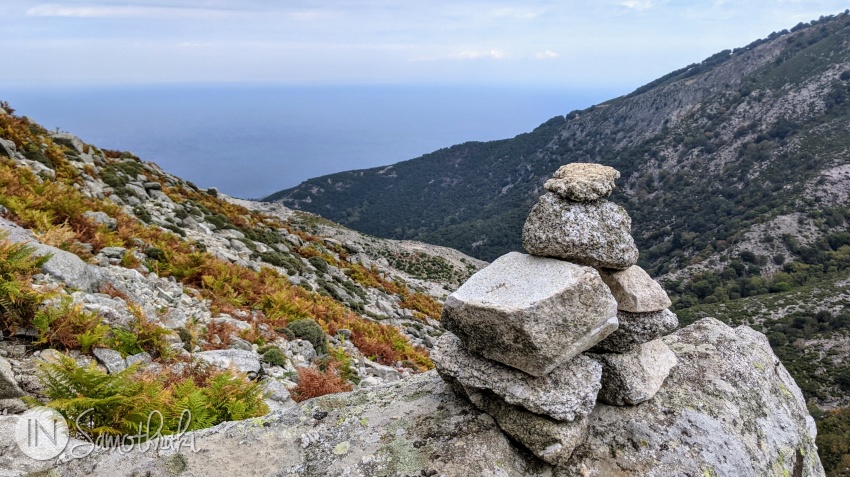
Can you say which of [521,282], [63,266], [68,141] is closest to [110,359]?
[63,266]

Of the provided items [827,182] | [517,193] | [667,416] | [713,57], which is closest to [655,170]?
[827,182]

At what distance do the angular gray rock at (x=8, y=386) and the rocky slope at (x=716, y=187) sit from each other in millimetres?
46632

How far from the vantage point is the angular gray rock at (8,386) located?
5359 mm

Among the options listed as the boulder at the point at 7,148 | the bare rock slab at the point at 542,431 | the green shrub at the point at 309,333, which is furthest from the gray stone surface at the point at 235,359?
the boulder at the point at 7,148

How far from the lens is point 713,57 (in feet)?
598

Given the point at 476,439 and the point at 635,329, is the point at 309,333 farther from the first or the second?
the point at 635,329

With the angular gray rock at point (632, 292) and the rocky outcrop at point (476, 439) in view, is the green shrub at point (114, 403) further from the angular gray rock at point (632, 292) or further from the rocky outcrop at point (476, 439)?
the angular gray rock at point (632, 292)

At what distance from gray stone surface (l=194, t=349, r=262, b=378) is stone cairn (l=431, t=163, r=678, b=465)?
5331 mm

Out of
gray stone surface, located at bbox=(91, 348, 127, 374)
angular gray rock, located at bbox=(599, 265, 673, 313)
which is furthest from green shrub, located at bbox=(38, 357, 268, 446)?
angular gray rock, located at bbox=(599, 265, 673, 313)

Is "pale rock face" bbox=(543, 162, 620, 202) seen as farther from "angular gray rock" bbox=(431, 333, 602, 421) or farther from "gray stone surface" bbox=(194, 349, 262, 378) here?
"gray stone surface" bbox=(194, 349, 262, 378)

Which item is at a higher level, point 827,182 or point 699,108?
point 699,108

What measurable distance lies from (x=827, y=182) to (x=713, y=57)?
143 metres

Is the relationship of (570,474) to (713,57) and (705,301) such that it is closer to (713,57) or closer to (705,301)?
(705,301)

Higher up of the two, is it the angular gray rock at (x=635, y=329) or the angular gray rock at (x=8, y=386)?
the angular gray rock at (x=8, y=386)
